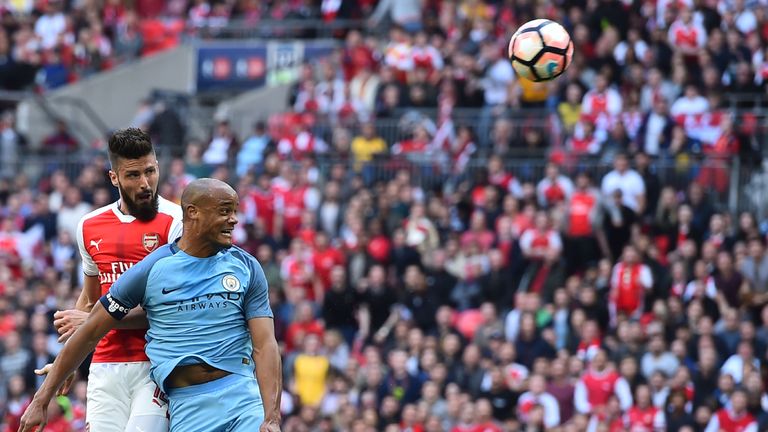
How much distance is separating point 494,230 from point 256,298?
430 inches

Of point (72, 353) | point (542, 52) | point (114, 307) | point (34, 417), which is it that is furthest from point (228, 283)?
point (542, 52)

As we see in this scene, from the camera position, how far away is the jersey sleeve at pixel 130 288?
26.1ft

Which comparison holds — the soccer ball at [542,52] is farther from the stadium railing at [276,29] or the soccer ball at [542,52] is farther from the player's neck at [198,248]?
the stadium railing at [276,29]

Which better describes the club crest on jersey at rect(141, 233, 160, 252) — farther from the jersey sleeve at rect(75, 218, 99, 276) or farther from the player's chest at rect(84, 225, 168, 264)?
the jersey sleeve at rect(75, 218, 99, 276)

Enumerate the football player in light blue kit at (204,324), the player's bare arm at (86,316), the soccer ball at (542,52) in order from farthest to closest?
the soccer ball at (542,52), the player's bare arm at (86,316), the football player in light blue kit at (204,324)

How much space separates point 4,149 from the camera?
23922 mm

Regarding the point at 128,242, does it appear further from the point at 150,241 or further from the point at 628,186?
the point at 628,186

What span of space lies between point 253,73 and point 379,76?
4.22 meters

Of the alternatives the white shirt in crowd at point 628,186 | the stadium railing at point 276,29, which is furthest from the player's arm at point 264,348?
the stadium railing at point 276,29

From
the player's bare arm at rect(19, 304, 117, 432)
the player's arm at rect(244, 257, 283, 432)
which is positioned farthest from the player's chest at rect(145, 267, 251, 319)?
the player's bare arm at rect(19, 304, 117, 432)

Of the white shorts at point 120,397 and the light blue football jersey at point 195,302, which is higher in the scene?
the light blue football jersey at point 195,302

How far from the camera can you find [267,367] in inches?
311

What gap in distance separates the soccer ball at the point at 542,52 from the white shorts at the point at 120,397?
4.79 m

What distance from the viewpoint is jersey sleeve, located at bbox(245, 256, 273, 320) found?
798cm
